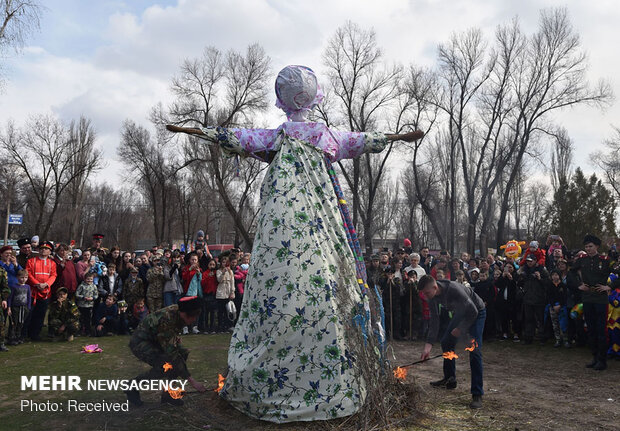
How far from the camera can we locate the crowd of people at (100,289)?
8.83 metres

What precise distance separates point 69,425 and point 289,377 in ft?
6.59

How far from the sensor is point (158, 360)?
4.89m

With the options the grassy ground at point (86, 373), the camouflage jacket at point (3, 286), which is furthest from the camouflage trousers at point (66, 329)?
the camouflage jacket at point (3, 286)

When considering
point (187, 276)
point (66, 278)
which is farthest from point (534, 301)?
point (66, 278)

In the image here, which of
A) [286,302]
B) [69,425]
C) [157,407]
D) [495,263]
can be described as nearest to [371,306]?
[286,302]

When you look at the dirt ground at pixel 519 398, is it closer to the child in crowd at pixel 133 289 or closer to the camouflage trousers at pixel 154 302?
the camouflage trousers at pixel 154 302

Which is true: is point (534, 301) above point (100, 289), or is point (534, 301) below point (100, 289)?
below

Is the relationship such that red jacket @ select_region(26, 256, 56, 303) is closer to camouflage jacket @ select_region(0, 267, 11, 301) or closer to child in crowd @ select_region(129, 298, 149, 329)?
camouflage jacket @ select_region(0, 267, 11, 301)

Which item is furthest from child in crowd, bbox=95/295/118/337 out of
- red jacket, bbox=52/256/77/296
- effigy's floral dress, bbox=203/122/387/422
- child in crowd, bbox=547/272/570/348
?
child in crowd, bbox=547/272/570/348

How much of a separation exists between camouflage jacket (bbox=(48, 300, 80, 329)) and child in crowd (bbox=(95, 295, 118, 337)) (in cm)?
53

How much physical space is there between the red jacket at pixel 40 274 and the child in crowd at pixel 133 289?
1483 millimetres

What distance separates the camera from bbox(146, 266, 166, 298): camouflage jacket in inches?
416

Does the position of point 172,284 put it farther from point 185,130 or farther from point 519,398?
point 519,398

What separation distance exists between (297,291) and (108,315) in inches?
295
